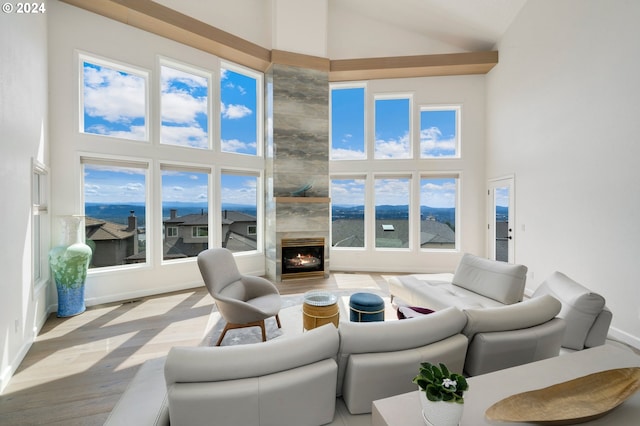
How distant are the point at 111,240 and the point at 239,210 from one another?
7.18 ft

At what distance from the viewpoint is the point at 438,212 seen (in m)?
6.27

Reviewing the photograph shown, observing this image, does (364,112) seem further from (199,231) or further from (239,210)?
(199,231)

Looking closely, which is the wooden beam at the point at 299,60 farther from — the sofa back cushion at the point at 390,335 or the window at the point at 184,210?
the sofa back cushion at the point at 390,335

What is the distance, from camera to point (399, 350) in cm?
151

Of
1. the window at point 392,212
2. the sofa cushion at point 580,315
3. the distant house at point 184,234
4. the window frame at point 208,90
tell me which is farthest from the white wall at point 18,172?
the window at point 392,212

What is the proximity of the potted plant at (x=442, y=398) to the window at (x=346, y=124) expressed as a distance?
5617mm

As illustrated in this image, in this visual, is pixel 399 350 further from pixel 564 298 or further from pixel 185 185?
pixel 185 185

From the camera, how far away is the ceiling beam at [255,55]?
4.16 m

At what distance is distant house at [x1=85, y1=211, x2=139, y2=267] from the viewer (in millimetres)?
4266

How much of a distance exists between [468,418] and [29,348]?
411 centimetres

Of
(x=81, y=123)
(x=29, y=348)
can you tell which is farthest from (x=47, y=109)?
(x=29, y=348)

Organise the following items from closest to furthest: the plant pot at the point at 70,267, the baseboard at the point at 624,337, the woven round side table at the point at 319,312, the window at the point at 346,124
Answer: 1. the woven round side table at the point at 319,312
2. the baseboard at the point at 624,337
3. the plant pot at the point at 70,267
4. the window at the point at 346,124

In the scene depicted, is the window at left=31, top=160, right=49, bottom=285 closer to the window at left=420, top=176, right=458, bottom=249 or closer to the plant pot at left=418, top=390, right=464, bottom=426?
the plant pot at left=418, top=390, right=464, bottom=426

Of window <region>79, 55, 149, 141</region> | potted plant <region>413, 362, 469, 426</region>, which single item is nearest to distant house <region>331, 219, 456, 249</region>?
window <region>79, 55, 149, 141</region>
